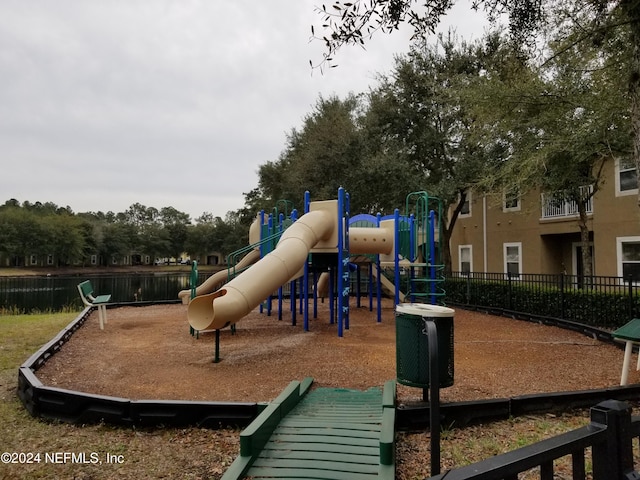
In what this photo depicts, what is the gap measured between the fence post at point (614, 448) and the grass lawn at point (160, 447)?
1832 mm

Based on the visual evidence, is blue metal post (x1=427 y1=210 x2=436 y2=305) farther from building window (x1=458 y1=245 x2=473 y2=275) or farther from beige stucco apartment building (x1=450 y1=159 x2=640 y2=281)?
building window (x1=458 y1=245 x2=473 y2=275)

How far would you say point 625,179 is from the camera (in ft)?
49.5

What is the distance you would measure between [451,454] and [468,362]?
337cm

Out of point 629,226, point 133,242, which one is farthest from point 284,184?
point 133,242

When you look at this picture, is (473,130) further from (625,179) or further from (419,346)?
(419,346)

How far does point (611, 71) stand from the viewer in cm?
814

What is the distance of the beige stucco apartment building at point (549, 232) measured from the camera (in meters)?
15.1

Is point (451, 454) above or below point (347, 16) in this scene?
below

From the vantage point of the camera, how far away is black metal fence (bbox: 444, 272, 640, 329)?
32.2 ft

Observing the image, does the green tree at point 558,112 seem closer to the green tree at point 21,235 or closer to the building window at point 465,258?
the building window at point 465,258

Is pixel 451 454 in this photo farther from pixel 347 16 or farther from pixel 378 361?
pixel 347 16

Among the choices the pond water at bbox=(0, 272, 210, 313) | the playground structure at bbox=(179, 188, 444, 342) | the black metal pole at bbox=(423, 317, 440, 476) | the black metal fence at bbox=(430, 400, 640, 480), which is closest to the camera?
the black metal fence at bbox=(430, 400, 640, 480)

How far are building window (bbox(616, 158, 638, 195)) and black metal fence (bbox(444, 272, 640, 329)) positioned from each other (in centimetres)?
451

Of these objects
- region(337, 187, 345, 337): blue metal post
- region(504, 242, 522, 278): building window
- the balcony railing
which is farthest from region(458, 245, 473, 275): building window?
region(337, 187, 345, 337): blue metal post
